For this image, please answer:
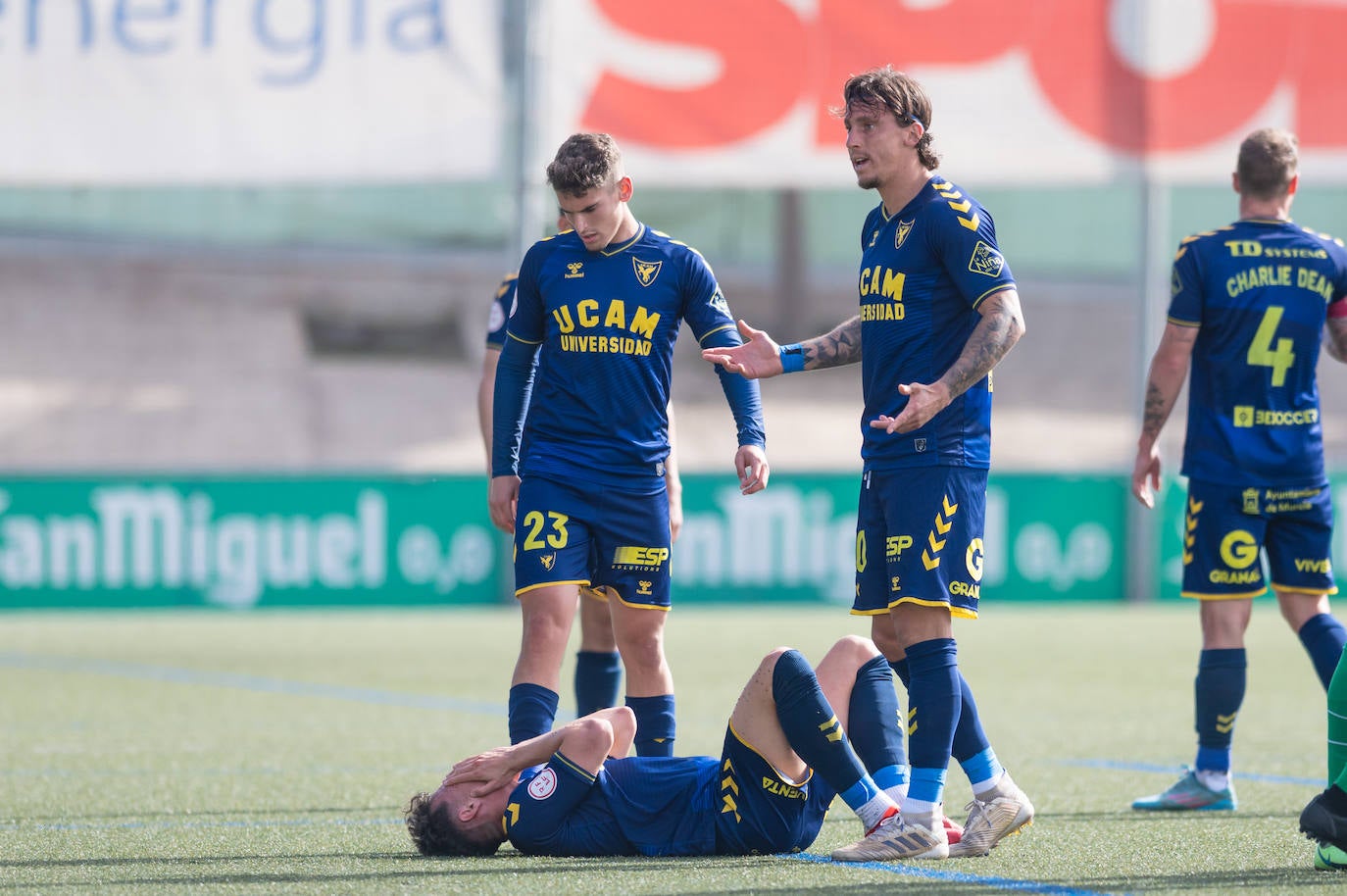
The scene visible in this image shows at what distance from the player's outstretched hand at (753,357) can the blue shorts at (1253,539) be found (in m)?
1.75

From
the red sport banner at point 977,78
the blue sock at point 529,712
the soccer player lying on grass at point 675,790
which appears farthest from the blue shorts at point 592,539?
the red sport banner at point 977,78

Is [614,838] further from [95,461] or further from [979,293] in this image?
[95,461]

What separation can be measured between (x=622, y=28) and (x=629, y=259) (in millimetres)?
10128

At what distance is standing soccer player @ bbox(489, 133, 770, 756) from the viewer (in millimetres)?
5527

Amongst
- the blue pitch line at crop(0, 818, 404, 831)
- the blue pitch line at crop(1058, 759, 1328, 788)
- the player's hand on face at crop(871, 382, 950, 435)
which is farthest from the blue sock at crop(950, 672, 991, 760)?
the blue pitch line at crop(1058, 759, 1328, 788)

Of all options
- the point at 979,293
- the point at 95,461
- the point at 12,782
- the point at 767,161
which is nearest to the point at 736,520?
the point at 767,161

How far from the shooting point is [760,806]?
4883 millimetres

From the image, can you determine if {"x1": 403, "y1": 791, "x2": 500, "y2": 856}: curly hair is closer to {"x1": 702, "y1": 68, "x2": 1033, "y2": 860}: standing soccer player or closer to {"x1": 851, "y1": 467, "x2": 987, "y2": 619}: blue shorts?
{"x1": 702, "y1": 68, "x2": 1033, "y2": 860}: standing soccer player

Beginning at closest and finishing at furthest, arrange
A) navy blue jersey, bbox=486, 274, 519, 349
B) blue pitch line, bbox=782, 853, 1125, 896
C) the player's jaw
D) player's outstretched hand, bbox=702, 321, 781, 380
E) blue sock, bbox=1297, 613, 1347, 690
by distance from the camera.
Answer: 1. blue pitch line, bbox=782, 853, 1125, 896
2. the player's jaw
3. player's outstretched hand, bbox=702, 321, 781, 380
4. blue sock, bbox=1297, 613, 1347, 690
5. navy blue jersey, bbox=486, 274, 519, 349

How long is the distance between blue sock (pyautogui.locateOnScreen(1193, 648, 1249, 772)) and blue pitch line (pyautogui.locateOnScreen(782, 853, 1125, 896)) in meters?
1.70

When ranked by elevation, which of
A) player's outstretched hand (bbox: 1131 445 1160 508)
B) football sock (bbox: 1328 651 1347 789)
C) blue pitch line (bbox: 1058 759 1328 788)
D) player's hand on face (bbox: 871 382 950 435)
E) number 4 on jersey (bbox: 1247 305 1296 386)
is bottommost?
blue pitch line (bbox: 1058 759 1328 788)

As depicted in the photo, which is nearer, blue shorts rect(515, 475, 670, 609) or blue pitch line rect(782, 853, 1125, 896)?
blue pitch line rect(782, 853, 1125, 896)

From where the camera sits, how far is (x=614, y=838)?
4941 millimetres

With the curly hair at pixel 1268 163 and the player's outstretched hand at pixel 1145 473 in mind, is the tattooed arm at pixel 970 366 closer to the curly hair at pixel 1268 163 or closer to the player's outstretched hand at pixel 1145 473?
the player's outstretched hand at pixel 1145 473
